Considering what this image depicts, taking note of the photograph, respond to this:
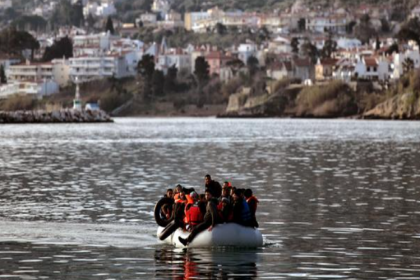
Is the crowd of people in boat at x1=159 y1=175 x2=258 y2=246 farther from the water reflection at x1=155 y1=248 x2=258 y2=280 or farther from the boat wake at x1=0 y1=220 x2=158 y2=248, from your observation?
the boat wake at x1=0 y1=220 x2=158 y2=248

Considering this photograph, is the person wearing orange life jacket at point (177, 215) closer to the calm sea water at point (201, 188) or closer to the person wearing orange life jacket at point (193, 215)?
the person wearing orange life jacket at point (193, 215)

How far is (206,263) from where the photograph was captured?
3750 cm

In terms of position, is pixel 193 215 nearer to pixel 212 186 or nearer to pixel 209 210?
pixel 209 210

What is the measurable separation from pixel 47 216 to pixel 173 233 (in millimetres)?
10318

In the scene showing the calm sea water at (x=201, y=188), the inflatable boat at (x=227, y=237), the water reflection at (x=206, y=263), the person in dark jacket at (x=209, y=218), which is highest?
the person in dark jacket at (x=209, y=218)

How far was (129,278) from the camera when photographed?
34.8m

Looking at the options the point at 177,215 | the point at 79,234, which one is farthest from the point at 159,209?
the point at 79,234

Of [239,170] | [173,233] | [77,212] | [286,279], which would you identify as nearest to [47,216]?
[77,212]

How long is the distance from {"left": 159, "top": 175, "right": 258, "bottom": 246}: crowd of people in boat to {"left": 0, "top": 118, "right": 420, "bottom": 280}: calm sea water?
2.44 ft

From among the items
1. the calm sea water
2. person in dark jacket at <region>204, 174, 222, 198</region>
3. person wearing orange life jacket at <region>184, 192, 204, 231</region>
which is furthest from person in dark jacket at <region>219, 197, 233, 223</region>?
person in dark jacket at <region>204, 174, 222, 198</region>

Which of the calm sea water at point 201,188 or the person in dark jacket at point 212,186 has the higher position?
the person in dark jacket at point 212,186

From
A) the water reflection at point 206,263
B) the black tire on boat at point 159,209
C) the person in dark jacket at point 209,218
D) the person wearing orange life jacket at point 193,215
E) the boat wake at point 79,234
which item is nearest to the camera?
the water reflection at point 206,263

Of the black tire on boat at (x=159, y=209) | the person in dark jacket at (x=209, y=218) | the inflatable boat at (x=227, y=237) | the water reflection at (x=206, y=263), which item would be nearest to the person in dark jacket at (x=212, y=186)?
the black tire on boat at (x=159, y=209)

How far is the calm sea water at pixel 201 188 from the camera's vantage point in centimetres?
3678
